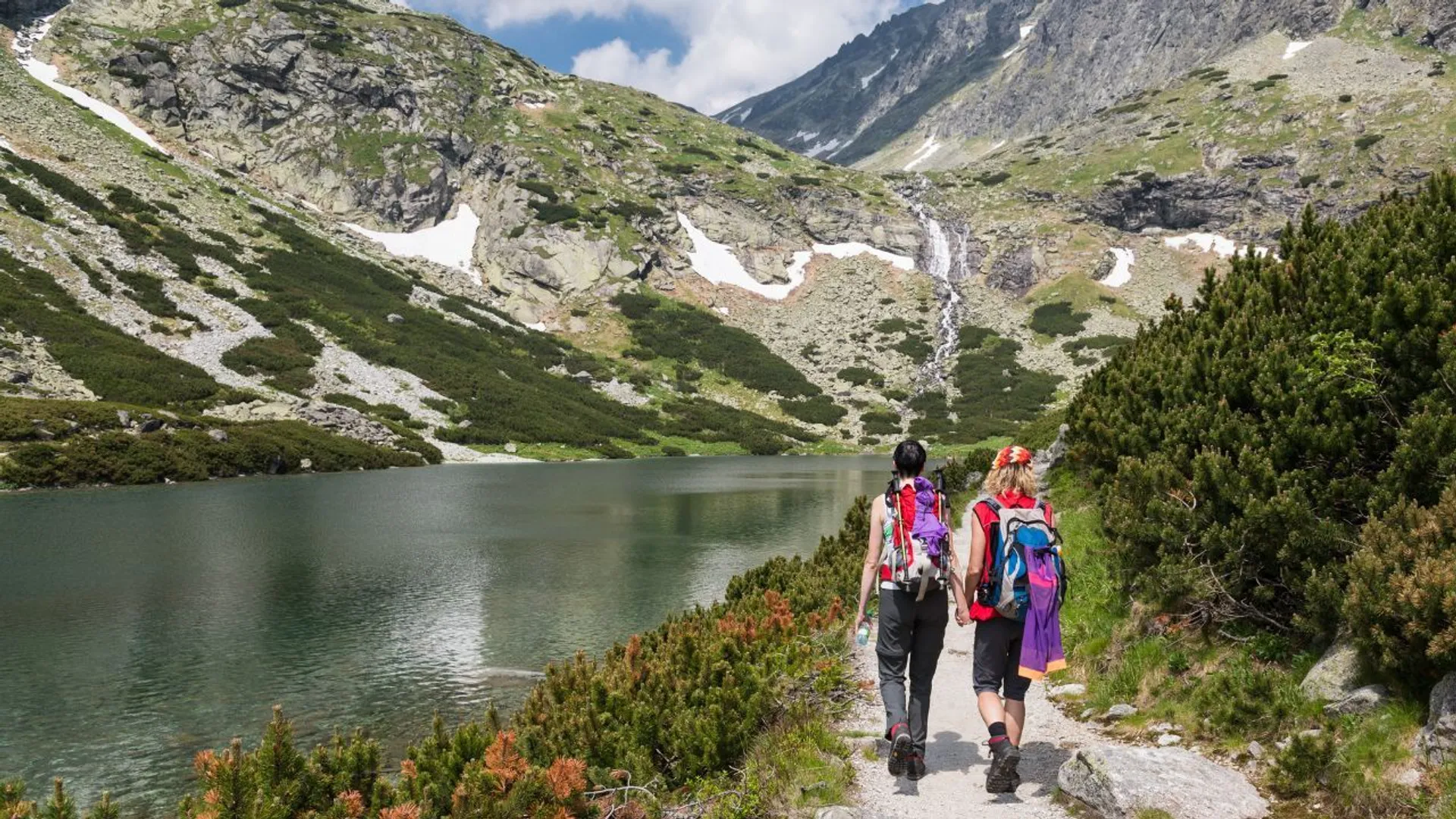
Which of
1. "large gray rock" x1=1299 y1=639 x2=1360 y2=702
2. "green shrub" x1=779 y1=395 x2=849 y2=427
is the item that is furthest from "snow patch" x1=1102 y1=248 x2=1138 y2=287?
"large gray rock" x1=1299 y1=639 x2=1360 y2=702

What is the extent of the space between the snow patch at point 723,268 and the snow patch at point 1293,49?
12819 centimetres

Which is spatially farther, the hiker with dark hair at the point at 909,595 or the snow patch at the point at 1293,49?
the snow patch at the point at 1293,49

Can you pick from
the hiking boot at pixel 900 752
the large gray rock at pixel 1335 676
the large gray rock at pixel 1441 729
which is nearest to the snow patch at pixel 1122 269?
the large gray rock at pixel 1335 676

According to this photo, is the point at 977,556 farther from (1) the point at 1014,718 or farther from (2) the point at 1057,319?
(2) the point at 1057,319

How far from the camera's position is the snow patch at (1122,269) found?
471 feet

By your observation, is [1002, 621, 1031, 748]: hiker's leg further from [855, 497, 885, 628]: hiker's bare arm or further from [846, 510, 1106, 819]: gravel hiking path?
[855, 497, 885, 628]: hiker's bare arm

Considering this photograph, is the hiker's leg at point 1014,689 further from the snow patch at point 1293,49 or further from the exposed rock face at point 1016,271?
the snow patch at point 1293,49

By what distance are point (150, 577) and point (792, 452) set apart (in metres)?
80.0

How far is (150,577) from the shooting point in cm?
2173

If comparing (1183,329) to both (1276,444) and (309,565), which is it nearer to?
(1276,444)

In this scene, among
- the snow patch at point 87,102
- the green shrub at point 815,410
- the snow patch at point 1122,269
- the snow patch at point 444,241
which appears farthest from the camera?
the snow patch at point 1122,269

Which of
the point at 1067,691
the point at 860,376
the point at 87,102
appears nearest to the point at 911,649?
the point at 1067,691

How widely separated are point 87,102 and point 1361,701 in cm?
17650

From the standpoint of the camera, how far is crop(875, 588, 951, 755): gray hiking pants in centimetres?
676
